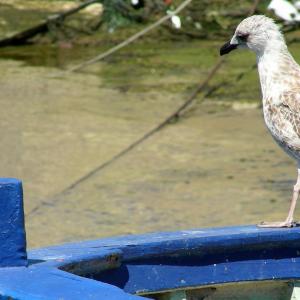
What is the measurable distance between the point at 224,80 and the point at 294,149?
679 cm

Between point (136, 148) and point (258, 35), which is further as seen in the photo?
point (136, 148)

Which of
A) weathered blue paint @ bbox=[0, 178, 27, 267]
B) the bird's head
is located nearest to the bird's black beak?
the bird's head

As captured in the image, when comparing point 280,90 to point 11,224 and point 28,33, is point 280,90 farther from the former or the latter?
point 28,33

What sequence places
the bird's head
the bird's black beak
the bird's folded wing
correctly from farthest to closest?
1. the bird's black beak
2. the bird's head
3. the bird's folded wing

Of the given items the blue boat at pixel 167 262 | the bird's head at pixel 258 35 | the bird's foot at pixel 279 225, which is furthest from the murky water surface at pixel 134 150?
the blue boat at pixel 167 262

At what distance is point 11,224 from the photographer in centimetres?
295

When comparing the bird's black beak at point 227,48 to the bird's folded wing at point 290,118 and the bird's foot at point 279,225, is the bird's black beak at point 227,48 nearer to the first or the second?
the bird's folded wing at point 290,118

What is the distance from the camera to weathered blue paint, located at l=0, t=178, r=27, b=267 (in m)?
2.91

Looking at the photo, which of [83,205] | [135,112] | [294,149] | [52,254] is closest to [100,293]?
[52,254]

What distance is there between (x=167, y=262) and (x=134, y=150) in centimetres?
556

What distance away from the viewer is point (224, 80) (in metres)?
11.6

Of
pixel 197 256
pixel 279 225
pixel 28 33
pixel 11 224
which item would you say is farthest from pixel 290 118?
pixel 28 33

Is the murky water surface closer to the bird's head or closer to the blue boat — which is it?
the bird's head

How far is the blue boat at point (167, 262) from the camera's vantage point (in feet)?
9.66
